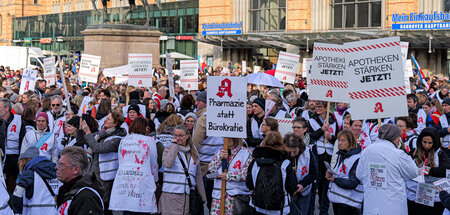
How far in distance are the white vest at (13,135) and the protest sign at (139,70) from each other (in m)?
5.89

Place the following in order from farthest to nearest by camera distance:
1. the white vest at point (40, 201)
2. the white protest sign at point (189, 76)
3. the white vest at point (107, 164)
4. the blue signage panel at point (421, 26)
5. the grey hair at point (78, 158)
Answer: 1. the blue signage panel at point (421, 26)
2. the white protest sign at point (189, 76)
3. the white vest at point (107, 164)
4. the white vest at point (40, 201)
5. the grey hair at point (78, 158)

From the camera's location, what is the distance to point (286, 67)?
17344mm

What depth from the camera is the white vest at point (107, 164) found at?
26.0 ft

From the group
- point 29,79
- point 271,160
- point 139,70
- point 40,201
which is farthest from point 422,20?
point 40,201

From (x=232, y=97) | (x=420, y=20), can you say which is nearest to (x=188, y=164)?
(x=232, y=97)

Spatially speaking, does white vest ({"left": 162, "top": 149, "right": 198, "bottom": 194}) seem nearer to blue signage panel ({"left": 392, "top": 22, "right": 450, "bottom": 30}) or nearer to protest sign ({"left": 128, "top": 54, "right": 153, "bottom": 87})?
protest sign ({"left": 128, "top": 54, "right": 153, "bottom": 87})

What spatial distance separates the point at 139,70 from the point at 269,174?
9.19 metres

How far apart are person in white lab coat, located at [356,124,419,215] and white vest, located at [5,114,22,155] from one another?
18.8 feet

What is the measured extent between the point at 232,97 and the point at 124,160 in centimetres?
158

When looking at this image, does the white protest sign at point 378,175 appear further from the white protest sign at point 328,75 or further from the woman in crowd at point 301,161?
the white protest sign at point 328,75

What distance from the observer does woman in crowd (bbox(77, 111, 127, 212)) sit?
7809mm

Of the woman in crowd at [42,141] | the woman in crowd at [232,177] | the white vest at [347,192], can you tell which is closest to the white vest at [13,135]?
the woman in crowd at [42,141]

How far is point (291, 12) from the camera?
41.4 metres

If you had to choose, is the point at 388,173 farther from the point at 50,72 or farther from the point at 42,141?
the point at 50,72
